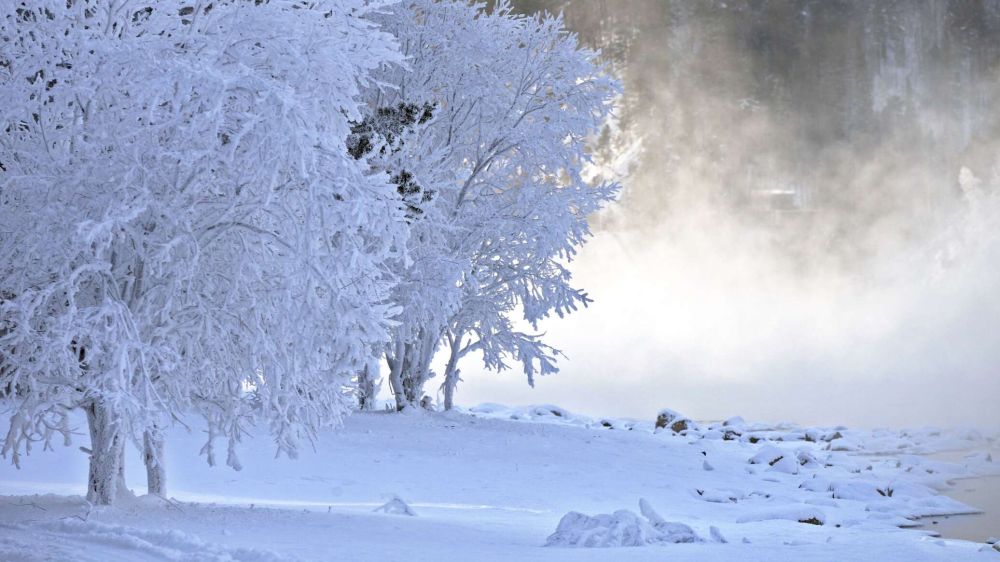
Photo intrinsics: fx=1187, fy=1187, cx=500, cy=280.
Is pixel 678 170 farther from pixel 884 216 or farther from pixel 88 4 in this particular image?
pixel 88 4

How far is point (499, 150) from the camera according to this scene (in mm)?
23234

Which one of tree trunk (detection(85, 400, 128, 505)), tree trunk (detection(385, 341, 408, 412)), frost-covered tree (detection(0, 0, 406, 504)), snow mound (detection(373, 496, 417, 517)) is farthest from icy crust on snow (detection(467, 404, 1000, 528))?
tree trunk (detection(385, 341, 408, 412))

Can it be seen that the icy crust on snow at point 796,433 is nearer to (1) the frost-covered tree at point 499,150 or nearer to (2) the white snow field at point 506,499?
(2) the white snow field at point 506,499

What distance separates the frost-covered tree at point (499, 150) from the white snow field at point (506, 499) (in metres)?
1.98

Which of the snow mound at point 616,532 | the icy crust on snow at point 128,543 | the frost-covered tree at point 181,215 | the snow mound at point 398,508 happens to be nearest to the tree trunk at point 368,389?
the snow mound at point 398,508

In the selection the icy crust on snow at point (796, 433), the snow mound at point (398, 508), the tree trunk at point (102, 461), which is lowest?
the snow mound at point (398, 508)

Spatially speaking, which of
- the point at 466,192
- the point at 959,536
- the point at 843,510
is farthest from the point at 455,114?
the point at 959,536

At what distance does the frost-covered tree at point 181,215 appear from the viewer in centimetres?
937

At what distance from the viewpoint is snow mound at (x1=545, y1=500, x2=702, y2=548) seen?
10492mm

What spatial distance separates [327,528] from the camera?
10.7 m

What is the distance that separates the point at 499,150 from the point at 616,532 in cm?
1359

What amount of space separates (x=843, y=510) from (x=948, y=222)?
84.0 metres

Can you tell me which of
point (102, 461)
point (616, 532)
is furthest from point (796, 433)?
point (102, 461)

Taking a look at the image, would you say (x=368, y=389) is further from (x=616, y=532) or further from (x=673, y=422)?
(x=616, y=532)
